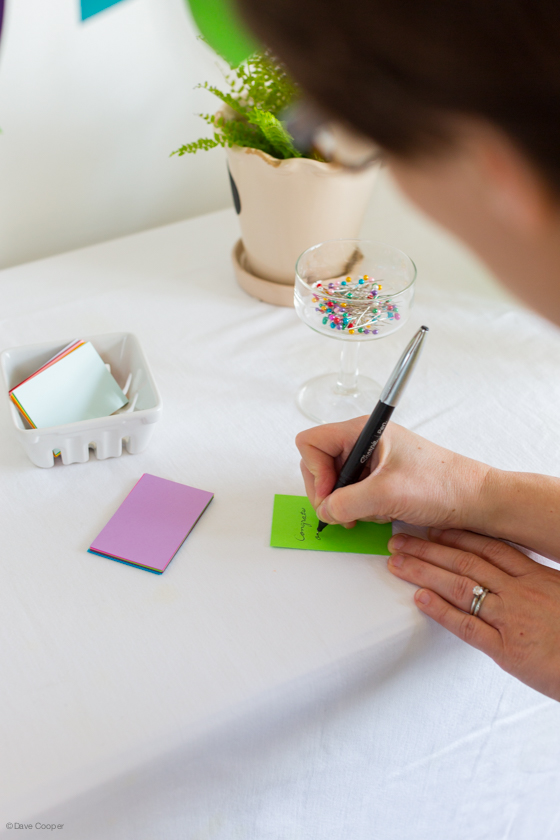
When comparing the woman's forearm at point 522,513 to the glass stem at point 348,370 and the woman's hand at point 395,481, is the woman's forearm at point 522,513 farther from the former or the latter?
the glass stem at point 348,370

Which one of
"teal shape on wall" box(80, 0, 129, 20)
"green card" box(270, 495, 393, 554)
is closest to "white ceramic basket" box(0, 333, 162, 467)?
"green card" box(270, 495, 393, 554)

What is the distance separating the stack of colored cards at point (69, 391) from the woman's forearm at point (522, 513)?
394mm

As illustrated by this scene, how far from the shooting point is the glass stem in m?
0.77

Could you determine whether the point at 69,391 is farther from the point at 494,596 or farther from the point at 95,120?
the point at 95,120

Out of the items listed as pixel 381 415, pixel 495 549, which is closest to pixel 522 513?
pixel 495 549

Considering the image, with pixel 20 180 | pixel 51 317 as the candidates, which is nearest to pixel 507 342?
pixel 51 317

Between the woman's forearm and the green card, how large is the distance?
0.09 m

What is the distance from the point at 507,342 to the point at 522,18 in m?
0.71

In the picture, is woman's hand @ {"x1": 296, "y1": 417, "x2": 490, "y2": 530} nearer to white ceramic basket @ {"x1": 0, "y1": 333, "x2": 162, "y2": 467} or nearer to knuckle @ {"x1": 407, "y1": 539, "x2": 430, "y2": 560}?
knuckle @ {"x1": 407, "y1": 539, "x2": 430, "y2": 560}

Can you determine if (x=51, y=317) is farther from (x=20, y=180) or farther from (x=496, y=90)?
(x=496, y=90)

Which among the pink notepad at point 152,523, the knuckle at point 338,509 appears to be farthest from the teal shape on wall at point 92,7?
the knuckle at point 338,509

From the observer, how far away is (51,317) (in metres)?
0.88

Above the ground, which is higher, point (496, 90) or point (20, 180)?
point (496, 90)

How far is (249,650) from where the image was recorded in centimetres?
53
